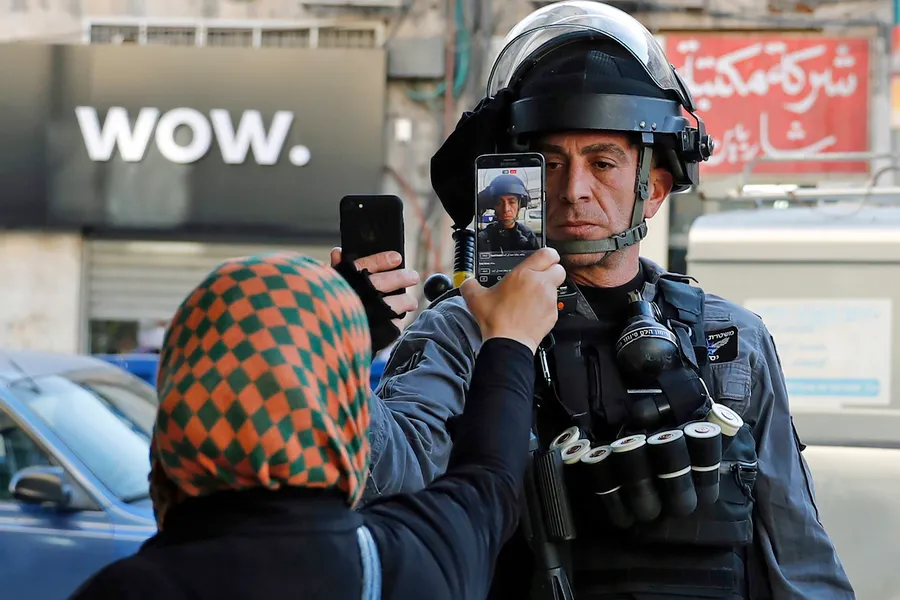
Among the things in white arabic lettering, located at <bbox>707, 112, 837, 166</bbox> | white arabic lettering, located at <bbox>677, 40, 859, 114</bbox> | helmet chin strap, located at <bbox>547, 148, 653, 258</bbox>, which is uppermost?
white arabic lettering, located at <bbox>677, 40, 859, 114</bbox>

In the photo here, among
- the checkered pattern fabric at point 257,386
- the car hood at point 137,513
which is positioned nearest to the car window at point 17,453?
the car hood at point 137,513

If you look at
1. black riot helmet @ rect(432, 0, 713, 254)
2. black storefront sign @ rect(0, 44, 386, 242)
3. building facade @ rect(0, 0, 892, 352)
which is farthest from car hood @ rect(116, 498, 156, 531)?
black storefront sign @ rect(0, 44, 386, 242)

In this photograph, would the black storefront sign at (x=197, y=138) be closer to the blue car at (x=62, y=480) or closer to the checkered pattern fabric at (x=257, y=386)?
the blue car at (x=62, y=480)

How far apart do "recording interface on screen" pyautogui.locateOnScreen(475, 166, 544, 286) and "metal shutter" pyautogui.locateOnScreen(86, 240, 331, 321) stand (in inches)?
331

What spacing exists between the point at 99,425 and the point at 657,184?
2882 mm

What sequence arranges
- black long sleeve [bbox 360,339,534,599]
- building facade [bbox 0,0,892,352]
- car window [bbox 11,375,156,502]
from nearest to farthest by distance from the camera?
black long sleeve [bbox 360,339,534,599]
car window [bbox 11,375,156,502]
building facade [bbox 0,0,892,352]

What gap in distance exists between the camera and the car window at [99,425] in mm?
4254

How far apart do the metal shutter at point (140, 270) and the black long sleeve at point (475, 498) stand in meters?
8.75

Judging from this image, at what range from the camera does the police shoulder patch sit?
2123 millimetres

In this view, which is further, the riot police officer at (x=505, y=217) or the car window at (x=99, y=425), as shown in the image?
the car window at (x=99, y=425)

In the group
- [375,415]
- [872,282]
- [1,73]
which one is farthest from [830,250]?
[1,73]

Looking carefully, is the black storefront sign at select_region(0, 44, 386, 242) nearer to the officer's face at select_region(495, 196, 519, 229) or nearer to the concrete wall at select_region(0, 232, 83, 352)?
the concrete wall at select_region(0, 232, 83, 352)

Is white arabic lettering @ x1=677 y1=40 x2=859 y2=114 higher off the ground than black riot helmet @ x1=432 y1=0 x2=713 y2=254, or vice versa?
white arabic lettering @ x1=677 y1=40 x2=859 y2=114

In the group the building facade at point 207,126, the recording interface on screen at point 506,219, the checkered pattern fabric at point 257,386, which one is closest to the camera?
the checkered pattern fabric at point 257,386
